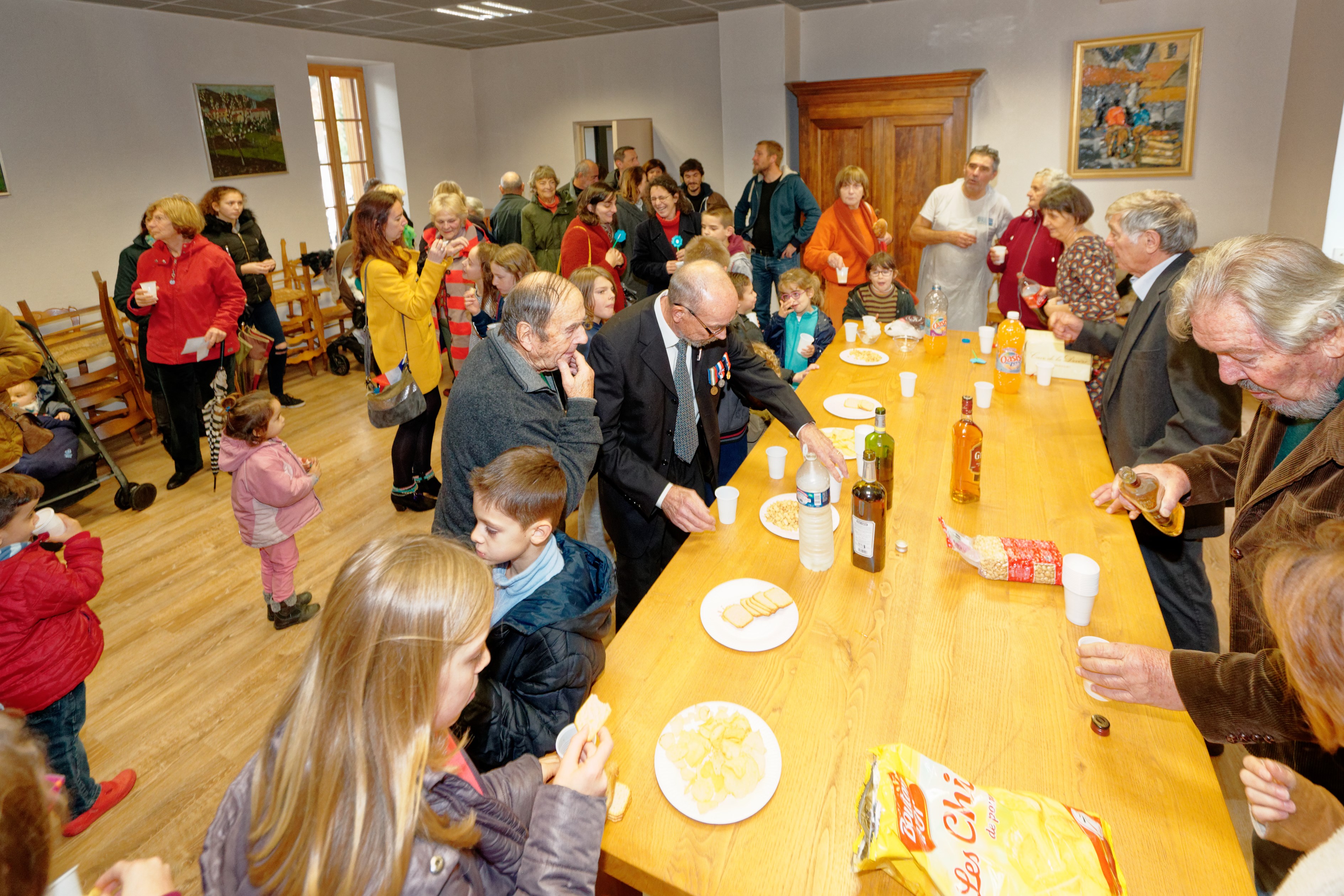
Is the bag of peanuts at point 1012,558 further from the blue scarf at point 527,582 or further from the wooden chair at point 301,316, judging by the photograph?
the wooden chair at point 301,316

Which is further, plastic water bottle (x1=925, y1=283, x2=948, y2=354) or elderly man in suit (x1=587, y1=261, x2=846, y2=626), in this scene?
plastic water bottle (x1=925, y1=283, x2=948, y2=354)

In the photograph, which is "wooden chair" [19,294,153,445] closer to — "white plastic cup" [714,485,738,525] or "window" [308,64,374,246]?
"window" [308,64,374,246]

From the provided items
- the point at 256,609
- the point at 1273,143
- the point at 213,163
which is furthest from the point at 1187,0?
the point at 213,163

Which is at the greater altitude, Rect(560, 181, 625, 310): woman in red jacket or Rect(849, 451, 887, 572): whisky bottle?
Rect(560, 181, 625, 310): woman in red jacket

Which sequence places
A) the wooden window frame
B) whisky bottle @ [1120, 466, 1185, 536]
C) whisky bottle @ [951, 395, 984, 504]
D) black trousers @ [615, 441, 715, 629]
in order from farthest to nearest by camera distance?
the wooden window frame
black trousers @ [615, 441, 715, 629]
whisky bottle @ [951, 395, 984, 504]
whisky bottle @ [1120, 466, 1185, 536]

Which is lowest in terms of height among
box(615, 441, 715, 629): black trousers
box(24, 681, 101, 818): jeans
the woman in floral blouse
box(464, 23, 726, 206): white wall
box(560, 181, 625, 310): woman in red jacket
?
box(24, 681, 101, 818): jeans

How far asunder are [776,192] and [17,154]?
5.74 metres

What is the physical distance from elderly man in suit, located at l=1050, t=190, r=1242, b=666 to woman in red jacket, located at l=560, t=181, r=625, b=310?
322 cm

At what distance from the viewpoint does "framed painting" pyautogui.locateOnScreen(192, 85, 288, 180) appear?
6914mm

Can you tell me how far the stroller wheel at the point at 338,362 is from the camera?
6949 mm

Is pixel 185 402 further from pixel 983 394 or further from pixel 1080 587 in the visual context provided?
pixel 1080 587

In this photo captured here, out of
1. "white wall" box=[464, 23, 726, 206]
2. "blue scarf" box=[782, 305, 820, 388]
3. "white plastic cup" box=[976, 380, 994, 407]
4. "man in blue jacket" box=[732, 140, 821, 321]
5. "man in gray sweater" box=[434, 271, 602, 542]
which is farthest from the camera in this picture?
"white wall" box=[464, 23, 726, 206]

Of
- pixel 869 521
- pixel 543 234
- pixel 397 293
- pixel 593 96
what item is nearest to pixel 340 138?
pixel 593 96

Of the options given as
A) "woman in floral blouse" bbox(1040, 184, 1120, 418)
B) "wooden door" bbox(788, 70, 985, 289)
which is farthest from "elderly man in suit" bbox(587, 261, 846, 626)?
"wooden door" bbox(788, 70, 985, 289)
